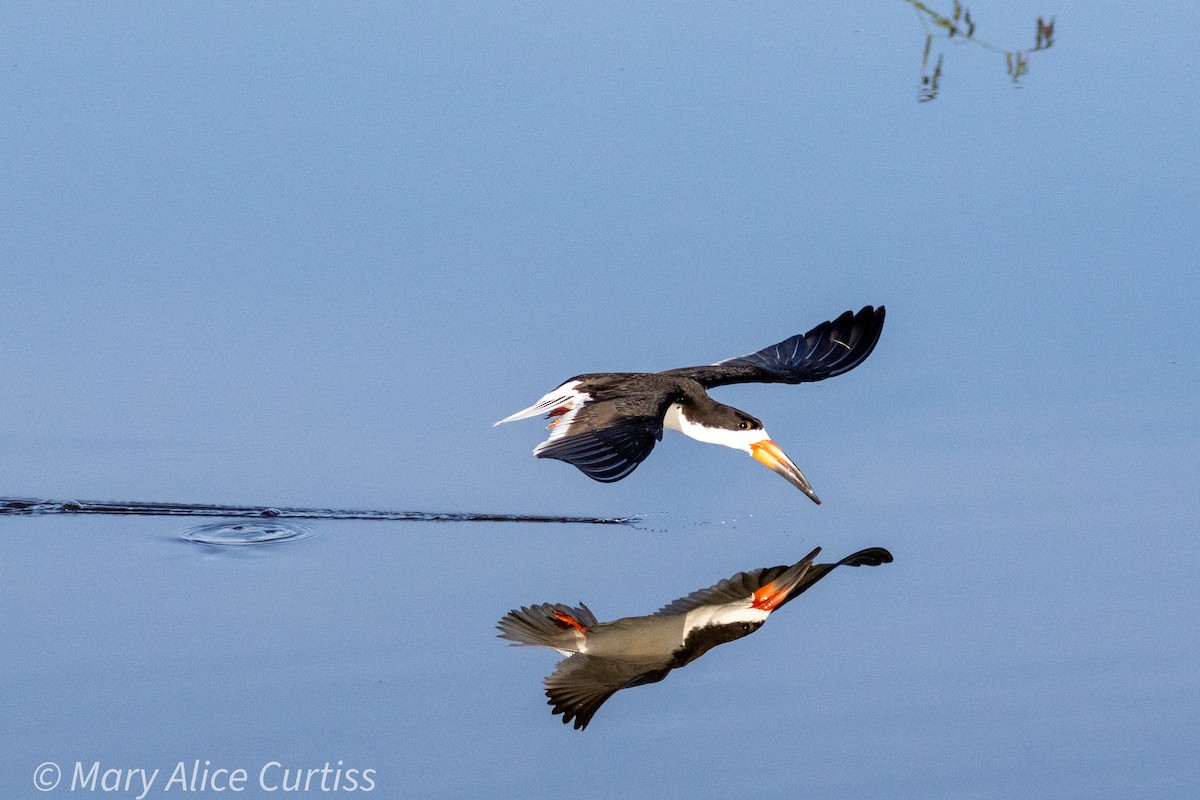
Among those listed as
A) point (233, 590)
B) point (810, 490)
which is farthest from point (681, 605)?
point (233, 590)

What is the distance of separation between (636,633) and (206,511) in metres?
2.07

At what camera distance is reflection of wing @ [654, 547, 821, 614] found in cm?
767

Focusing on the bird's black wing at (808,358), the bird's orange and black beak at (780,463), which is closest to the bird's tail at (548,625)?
the bird's orange and black beak at (780,463)

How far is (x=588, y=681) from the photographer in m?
7.15

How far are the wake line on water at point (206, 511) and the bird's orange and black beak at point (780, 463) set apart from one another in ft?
4.29

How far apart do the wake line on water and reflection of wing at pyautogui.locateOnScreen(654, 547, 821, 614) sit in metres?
0.99

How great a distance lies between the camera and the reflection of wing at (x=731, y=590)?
7.67 metres

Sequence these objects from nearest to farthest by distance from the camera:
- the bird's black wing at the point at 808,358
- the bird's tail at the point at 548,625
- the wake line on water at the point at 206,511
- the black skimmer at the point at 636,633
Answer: the black skimmer at the point at 636,633 → the bird's tail at the point at 548,625 → the wake line on water at the point at 206,511 → the bird's black wing at the point at 808,358

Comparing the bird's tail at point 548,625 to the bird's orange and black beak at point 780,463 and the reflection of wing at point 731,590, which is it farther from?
the bird's orange and black beak at point 780,463

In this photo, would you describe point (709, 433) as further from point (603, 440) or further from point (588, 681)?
point (588, 681)

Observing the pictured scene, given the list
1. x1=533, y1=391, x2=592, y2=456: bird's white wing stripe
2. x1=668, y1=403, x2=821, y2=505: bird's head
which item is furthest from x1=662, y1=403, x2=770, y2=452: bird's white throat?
x1=533, y1=391, x2=592, y2=456: bird's white wing stripe

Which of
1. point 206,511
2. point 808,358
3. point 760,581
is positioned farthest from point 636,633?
point 808,358

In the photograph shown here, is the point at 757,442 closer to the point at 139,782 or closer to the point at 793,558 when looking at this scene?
the point at 793,558

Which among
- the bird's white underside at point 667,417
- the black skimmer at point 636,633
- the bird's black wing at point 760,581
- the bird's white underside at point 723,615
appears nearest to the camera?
the black skimmer at point 636,633
